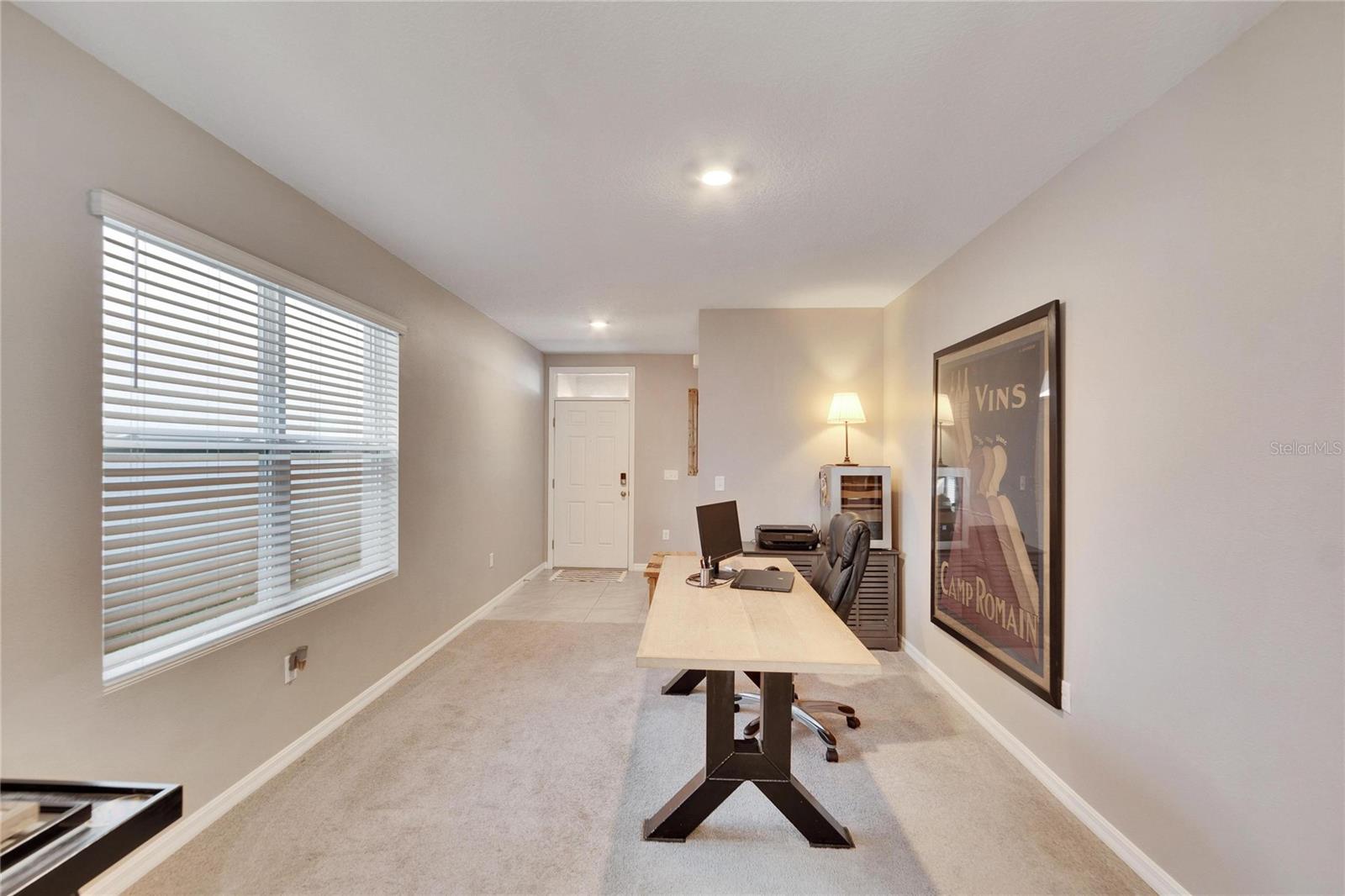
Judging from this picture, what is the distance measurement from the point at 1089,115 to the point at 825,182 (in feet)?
2.86

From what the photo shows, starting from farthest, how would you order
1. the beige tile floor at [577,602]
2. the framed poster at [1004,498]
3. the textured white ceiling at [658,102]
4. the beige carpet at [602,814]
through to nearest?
the beige tile floor at [577,602]
the framed poster at [1004,498]
the beige carpet at [602,814]
the textured white ceiling at [658,102]

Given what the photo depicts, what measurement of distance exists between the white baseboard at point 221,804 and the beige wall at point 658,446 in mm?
3214

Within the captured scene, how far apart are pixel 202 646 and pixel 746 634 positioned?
6.24 ft

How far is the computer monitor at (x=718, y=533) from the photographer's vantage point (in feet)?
8.79

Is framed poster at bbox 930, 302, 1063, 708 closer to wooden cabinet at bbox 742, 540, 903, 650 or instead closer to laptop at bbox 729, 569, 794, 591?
wooden cabinet at bbox 742, 540, 903, 650

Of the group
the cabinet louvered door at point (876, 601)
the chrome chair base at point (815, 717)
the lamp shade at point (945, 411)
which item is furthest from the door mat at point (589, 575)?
the lamp shade at point (945, 411)

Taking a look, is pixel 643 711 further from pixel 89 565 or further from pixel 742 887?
pixel 89 565

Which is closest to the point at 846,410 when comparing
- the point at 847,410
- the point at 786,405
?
the point at 847,410

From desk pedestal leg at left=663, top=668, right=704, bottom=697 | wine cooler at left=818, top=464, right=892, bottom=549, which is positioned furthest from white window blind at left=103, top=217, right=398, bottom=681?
wine cooler at left=818, top=464, right=892, bottom=549

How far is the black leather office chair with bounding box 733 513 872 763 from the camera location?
8.20 ft

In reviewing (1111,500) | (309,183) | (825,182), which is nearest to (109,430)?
(309,183)

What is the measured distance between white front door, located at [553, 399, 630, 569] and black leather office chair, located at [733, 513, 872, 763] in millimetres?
3669

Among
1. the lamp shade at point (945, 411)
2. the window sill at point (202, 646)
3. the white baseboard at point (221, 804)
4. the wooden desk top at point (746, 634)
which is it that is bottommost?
the white baseboard at point (221, 804)

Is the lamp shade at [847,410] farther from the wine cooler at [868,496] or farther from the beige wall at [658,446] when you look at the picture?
the beige wall at [658,446]
